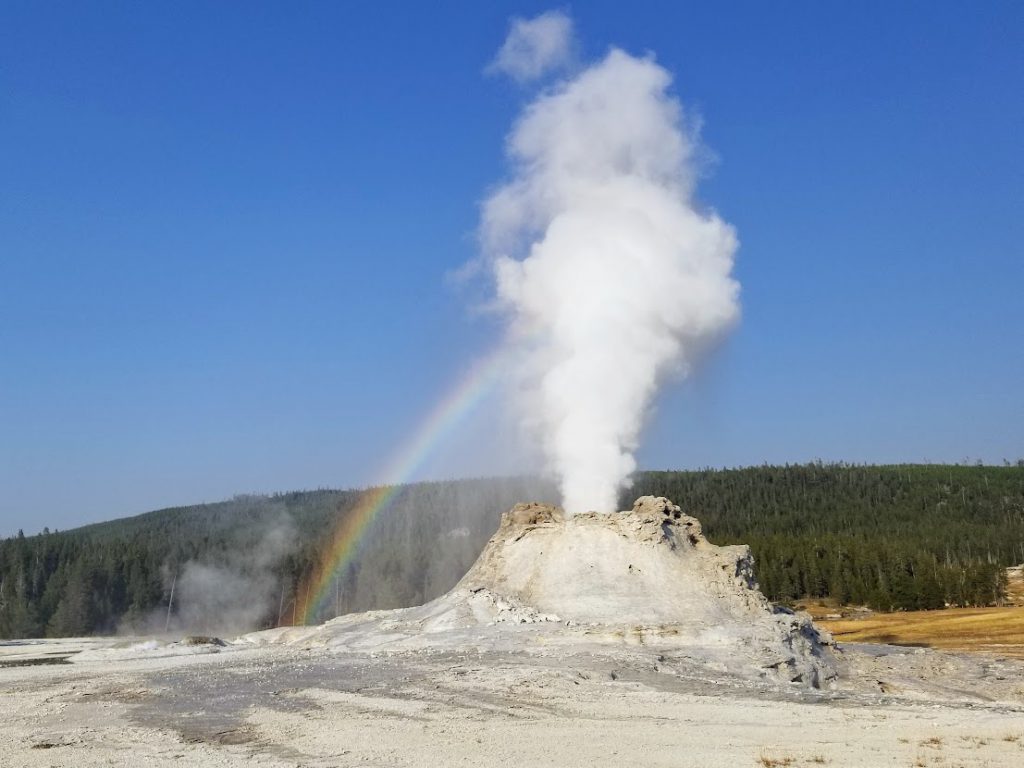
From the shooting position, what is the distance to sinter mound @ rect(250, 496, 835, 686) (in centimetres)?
2873

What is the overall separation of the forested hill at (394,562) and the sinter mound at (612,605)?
16.0 metres

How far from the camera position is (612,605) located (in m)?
31.5

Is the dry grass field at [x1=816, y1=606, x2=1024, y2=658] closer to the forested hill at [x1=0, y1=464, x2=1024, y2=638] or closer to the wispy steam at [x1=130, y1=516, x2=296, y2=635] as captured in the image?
the forested hill at [x1=0, y1=464, x2=1024, y2=638]

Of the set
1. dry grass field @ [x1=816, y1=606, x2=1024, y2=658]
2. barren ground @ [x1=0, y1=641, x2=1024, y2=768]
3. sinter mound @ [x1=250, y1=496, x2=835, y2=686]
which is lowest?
dry grass field @ [x1=816, y1=606, x2=1024, y2=658]

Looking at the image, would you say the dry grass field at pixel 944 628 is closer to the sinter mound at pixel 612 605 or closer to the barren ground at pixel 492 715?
the sinter mound at pixel 612 605

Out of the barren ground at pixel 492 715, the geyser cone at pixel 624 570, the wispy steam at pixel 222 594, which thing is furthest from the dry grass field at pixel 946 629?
the wispy steam at pixel 222 594

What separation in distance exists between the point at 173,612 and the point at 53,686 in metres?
58.2

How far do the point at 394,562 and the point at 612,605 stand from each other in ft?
179

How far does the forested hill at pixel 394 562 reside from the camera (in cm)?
7856

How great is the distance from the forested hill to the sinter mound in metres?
16.0

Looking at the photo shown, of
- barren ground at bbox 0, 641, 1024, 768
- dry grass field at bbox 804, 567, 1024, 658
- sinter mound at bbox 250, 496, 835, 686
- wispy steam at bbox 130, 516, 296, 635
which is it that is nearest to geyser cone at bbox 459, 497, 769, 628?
sinter mound at bbox 250, 496, 835, 686

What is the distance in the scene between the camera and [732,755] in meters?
15.4

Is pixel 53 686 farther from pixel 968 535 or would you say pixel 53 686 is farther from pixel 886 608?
pixel 968 535

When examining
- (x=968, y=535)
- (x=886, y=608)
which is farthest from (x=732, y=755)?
(x=968, y=535)
